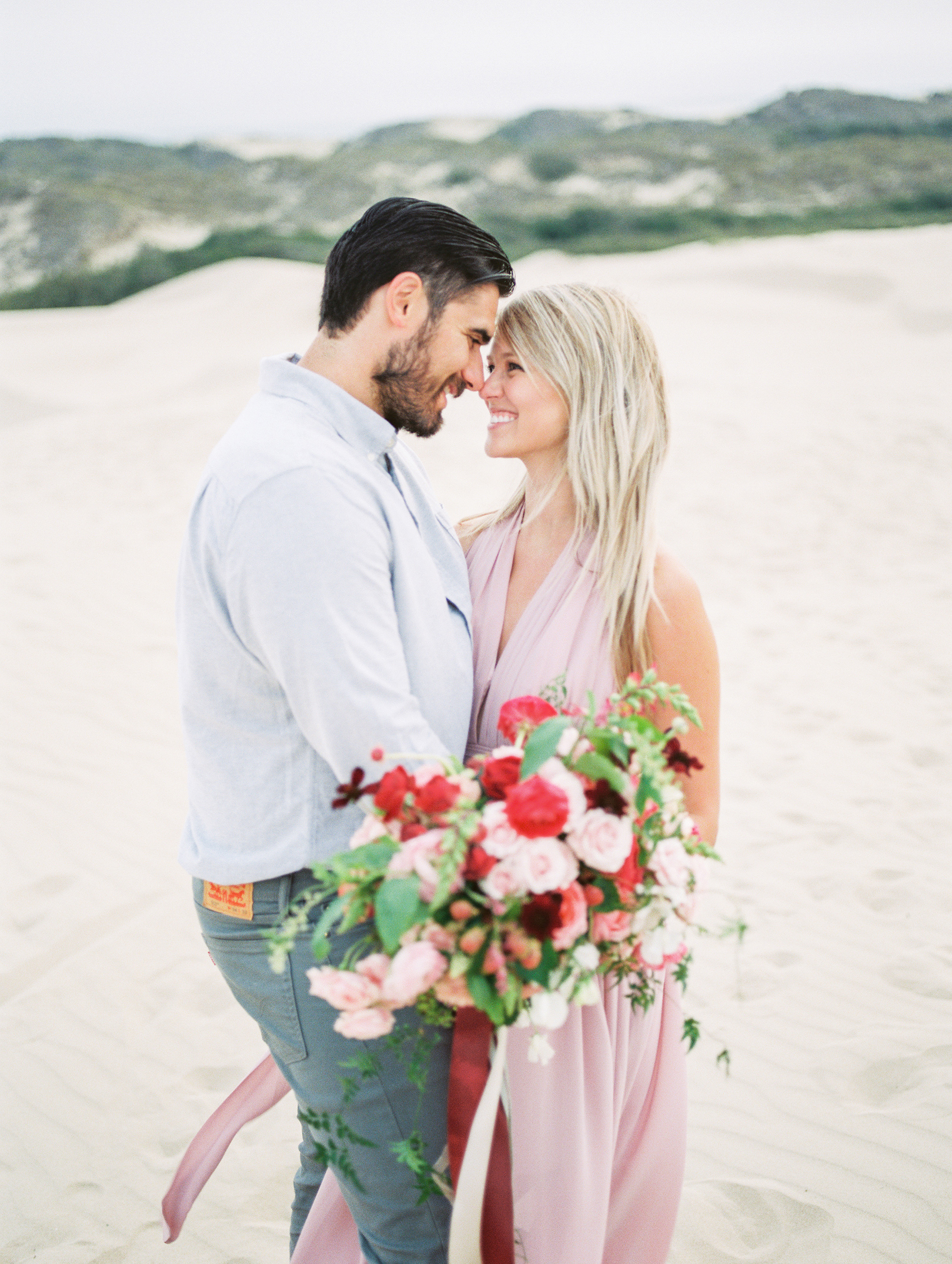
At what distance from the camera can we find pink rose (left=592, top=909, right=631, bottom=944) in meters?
1.79

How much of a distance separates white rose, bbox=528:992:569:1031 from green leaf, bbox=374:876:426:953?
0.25 m

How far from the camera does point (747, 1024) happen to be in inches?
158

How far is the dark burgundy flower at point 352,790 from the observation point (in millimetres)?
1775

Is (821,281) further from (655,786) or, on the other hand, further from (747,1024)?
(655,786)

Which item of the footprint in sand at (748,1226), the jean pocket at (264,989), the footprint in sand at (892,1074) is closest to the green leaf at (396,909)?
the jean pocket at (264,989)

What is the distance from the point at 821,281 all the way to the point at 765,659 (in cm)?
1680

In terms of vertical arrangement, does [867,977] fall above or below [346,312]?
below

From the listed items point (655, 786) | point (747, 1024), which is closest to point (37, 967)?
point (747, 1024)

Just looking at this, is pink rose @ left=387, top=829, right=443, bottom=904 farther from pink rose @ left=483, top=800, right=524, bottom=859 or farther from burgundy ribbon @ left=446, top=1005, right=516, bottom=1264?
burgundy ribbon @ left=446, top=1005, right=516, bottom=1264

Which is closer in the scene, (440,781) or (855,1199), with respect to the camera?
(440,781)

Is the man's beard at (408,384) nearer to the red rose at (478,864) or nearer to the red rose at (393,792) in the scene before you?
the red rose at (393,792)

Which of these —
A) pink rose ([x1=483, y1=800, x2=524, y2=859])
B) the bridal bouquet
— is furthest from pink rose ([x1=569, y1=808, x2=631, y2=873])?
pink rose ([x1=483, y1=800, x2=524, y2=859])

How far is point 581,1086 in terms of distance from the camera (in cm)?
236

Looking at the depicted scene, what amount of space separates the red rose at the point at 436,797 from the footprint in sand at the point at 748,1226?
2105 mm
